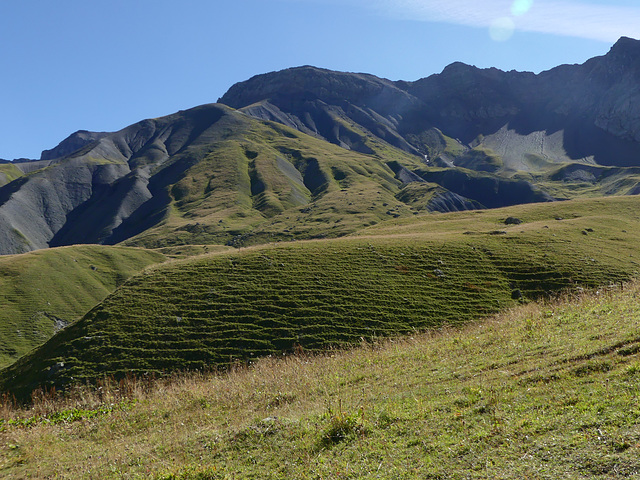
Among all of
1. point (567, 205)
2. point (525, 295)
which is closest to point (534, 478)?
point (525, 295)

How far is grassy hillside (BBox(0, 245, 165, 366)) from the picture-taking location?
76.9 m

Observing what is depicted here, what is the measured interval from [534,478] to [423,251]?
4459cm

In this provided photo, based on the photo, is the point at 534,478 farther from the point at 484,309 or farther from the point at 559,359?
the point at 484,309

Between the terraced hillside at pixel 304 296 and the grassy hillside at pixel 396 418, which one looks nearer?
the grassy hillside at pixel 396 418

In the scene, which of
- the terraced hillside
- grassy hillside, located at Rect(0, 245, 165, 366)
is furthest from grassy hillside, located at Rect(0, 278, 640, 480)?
grassy hillside, located at Rect(0, 245, 165, 366)

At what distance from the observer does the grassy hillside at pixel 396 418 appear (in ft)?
29.3

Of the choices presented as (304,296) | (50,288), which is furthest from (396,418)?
(50,288)

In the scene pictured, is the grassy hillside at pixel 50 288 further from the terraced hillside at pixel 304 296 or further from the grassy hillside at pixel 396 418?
the grassy hillside at pixel 396 418

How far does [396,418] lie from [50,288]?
100.0 metres

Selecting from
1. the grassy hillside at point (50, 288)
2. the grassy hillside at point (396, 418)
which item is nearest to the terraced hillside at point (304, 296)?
the grassy hillside at point (396, 418)

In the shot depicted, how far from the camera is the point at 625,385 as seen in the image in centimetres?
1030

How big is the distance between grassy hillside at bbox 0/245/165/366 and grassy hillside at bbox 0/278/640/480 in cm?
6745

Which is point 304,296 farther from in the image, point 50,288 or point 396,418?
point 50,288

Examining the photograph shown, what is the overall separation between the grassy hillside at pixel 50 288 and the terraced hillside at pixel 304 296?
139 ft
